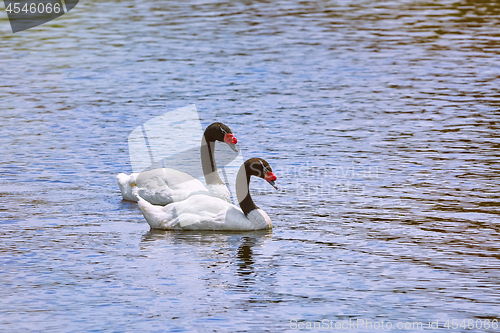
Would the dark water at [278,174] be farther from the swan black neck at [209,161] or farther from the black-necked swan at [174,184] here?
the swan black neck at [209,161]

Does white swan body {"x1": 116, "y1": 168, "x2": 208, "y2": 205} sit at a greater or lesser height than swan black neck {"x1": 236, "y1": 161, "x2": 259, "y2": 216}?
lesser

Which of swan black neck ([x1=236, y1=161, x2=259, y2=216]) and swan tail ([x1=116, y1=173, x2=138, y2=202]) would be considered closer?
swan black neck ([x1=236, y1=161, x2=259, y2=216])

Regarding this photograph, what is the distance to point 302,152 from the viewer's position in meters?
19.8

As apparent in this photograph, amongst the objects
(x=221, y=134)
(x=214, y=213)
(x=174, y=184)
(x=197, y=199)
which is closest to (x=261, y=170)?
(x=214, y=213)

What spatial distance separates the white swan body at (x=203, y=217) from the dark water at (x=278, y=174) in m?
0.22

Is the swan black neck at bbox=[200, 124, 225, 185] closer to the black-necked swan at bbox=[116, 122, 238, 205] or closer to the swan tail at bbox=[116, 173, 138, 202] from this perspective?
the black-necked swan at bbox=[116, 122, 238, 205]

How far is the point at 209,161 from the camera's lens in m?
16.6

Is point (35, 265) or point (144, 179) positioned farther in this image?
point (144, 179)

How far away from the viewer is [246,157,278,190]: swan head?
14805 mm

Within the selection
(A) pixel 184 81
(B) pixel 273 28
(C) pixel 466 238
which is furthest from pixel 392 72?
(C) pixel 466 238

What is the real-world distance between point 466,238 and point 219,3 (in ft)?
111

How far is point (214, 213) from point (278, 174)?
11.9 feet

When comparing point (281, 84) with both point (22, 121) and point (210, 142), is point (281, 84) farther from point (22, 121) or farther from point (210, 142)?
point (210, 142)

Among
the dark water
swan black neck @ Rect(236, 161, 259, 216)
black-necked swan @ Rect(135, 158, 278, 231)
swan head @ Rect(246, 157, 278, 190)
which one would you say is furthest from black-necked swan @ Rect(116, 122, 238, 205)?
swan head @ Rect(246, 157, 278, 190)
